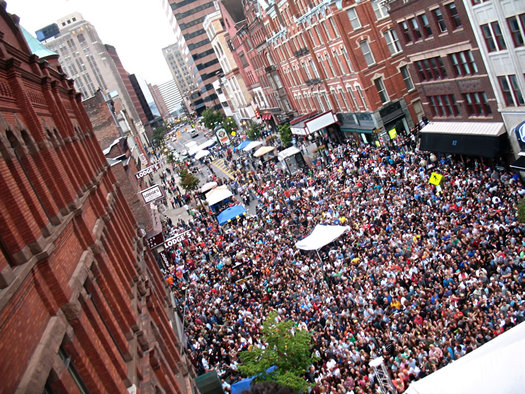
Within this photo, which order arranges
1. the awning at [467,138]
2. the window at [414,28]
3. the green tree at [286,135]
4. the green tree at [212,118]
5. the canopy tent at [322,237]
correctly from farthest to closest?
1. the green tree at [212,118]
2. the green tree at [286,135]
3. the window at [414,28]
4. the awning at [467,138]
5. the canopy tent at [322,237]

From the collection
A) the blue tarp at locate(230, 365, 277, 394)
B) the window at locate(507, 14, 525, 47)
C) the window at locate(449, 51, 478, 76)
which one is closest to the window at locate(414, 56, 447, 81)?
the window at locate(449, 51, 478, 76)

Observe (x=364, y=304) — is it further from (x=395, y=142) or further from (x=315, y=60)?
(x=315, y=60)

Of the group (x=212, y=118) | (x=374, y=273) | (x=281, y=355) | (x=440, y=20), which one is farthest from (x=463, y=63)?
(x=212, y=118)

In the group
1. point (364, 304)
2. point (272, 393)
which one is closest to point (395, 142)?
point (364, 304)

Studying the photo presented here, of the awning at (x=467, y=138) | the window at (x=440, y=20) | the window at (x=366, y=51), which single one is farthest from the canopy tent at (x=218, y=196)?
the window at (x=440, y=20)

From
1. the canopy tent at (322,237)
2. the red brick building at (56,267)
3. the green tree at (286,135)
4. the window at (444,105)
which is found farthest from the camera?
the green tree at (286,135)

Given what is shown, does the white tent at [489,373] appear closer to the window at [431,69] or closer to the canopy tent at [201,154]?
the window at [431,69]

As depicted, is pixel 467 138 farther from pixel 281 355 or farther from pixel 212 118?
pixel 212 118
